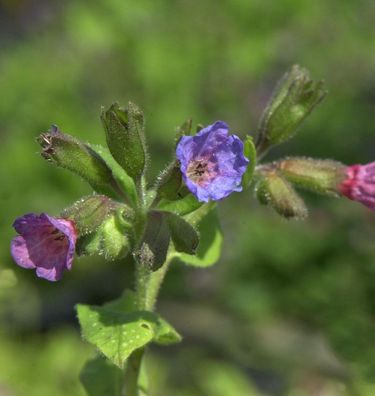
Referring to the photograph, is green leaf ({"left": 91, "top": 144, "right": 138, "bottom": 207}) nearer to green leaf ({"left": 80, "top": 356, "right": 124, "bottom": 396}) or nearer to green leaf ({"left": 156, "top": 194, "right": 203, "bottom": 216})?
green leaf ({"left": 156, "top": 194, "right": 203, "bottom": 216})

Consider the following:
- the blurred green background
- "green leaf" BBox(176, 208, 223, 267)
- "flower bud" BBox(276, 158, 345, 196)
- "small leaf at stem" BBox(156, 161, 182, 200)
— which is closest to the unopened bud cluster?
"small leaf at stem" BBox(156, 161, 182, 200)

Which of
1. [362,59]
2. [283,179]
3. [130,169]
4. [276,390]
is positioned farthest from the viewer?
[362,59]

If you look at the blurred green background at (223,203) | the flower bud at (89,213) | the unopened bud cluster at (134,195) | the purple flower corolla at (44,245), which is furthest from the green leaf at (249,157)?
the blurred green background at (223,203)

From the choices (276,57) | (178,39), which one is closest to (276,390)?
(178,39)

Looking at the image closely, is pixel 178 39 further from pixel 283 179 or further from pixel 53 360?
pixel 283 179

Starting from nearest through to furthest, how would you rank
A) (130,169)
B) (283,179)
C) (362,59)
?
(130,169)
(283,179)
(362,59)

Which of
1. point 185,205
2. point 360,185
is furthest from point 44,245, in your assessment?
point 360,185

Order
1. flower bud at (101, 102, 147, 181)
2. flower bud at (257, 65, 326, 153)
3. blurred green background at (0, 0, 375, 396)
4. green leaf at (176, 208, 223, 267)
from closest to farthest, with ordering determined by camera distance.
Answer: flower bud at (101, 102, 147, 181) < flower bud at (257, 65, 326, 153) < green leaf at (176, 208, 223, 267) < blurred green background at (0, 0, 375, 396)
